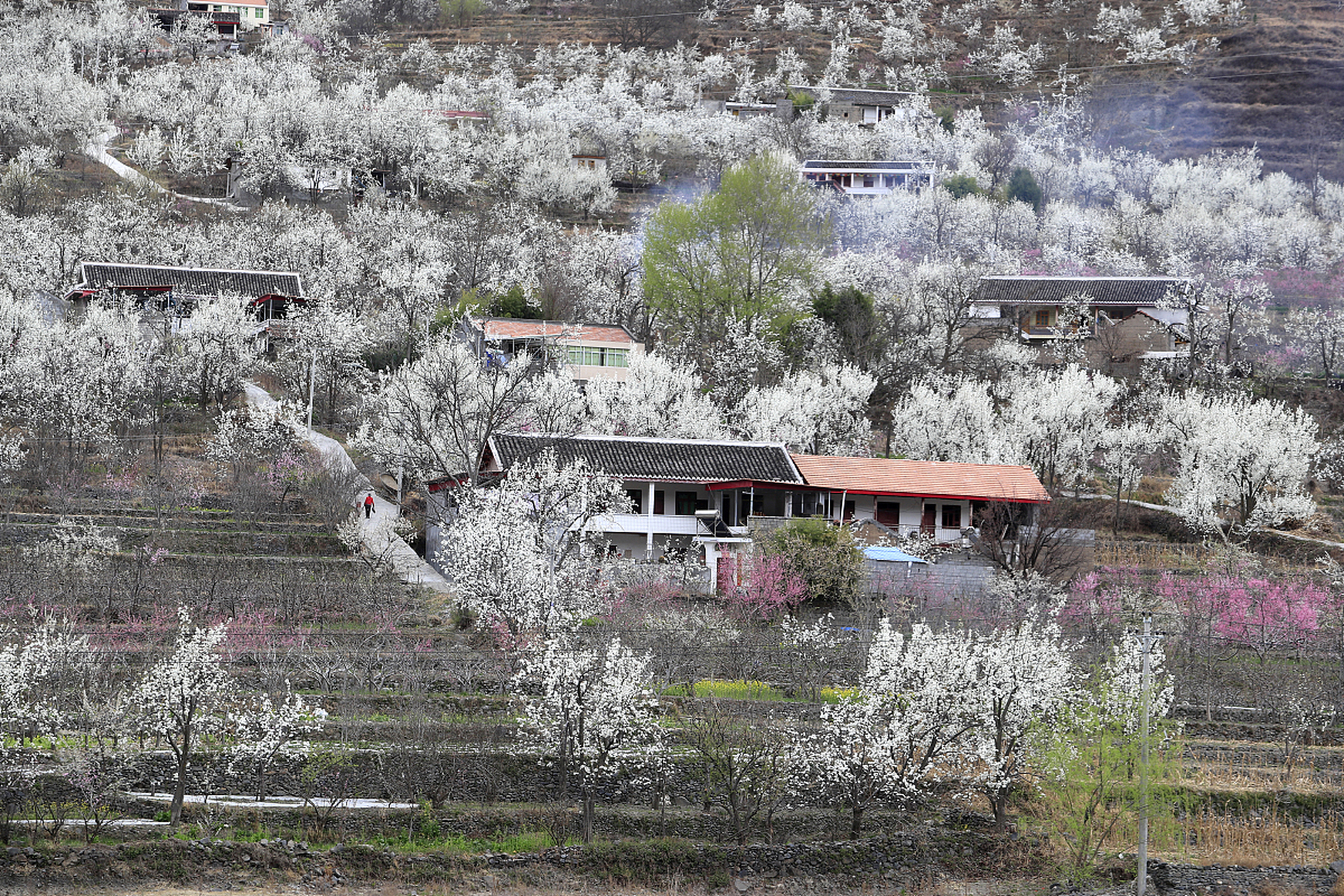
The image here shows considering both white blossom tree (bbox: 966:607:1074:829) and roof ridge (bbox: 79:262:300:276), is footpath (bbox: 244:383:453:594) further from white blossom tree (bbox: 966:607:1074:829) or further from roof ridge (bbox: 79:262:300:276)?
white blossom tree (bbox: 966:607:1074:829)

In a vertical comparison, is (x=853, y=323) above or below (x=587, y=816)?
above

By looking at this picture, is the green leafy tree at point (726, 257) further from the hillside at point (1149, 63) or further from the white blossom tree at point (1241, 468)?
the hillside at point (1149, 63)

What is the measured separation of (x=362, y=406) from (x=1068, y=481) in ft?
78.7

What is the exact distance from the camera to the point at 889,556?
122ft

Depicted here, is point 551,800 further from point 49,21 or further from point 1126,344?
point 49,21

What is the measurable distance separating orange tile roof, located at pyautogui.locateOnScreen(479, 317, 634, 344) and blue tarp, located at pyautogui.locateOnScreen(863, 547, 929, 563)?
620 inches

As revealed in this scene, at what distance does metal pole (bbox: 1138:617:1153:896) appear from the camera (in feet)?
75.6

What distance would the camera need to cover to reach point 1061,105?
4122 inches

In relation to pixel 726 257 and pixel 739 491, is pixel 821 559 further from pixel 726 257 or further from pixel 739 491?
pixel 726 257

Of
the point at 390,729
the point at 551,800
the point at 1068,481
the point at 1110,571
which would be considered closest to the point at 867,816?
the point at 551,800

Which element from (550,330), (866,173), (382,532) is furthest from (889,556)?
(866,173)

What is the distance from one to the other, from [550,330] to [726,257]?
8.51 m

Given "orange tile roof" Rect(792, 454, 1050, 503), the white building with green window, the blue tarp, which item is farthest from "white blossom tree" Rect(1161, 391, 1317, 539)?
the white building with green window

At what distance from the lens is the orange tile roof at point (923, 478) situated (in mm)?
40531
